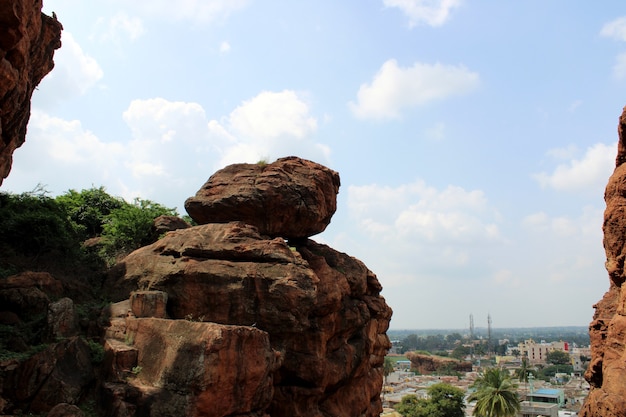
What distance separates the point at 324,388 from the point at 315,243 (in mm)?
8399

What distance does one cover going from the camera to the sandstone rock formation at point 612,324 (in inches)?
633

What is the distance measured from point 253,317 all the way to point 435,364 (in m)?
157

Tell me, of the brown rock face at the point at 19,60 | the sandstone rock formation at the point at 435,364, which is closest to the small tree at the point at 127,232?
the brown rock face at the point at 19,60

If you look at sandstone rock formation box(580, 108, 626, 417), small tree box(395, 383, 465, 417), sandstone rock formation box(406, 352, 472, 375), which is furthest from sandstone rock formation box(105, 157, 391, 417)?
sandstone rock formation box(406, 352, 472, 375)

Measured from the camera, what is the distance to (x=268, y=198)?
24500 millimetres

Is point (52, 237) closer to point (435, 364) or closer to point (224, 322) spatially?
point (224, 322)

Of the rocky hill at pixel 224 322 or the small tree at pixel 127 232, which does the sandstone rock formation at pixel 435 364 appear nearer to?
the rocky hill at pixel 224 322

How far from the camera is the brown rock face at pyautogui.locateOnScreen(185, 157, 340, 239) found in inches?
964

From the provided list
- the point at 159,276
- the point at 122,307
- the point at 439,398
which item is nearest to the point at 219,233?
the point at 159,276

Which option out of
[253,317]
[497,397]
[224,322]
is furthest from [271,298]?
[497,397]

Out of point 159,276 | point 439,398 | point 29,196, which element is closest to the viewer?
point 159,276

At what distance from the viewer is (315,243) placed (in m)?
28.1

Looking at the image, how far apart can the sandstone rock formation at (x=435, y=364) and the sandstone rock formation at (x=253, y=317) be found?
136820 mm

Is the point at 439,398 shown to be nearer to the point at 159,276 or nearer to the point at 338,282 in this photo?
the point at 338,282
